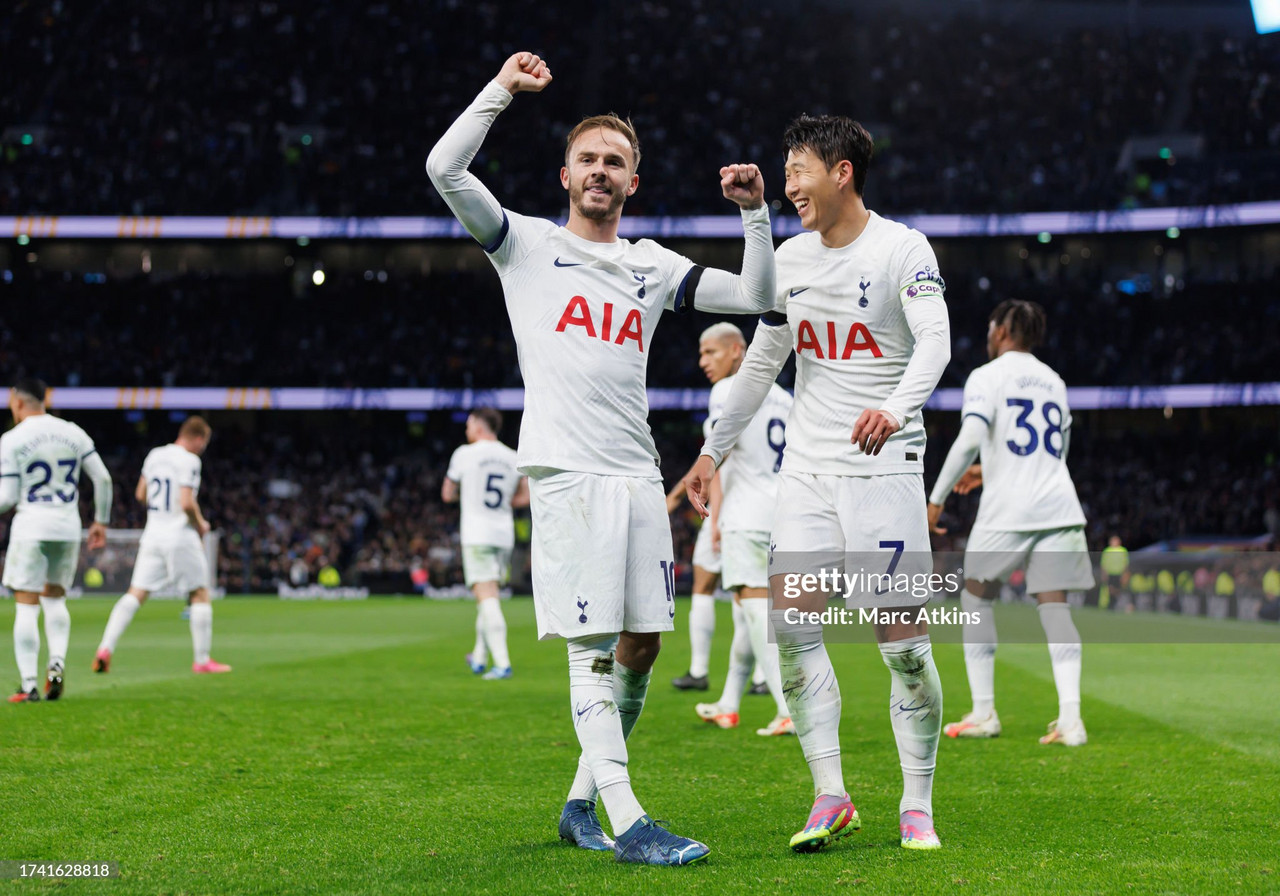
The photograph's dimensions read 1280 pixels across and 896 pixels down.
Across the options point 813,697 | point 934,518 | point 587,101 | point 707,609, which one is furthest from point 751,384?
point 587,101

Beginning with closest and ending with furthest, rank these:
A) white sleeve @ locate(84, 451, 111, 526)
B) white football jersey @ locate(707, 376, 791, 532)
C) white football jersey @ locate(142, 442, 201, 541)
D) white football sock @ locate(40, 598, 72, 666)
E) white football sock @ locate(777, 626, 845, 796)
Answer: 1. white football sock @ locate(777, 626, 845, 796)
2. white football jersey @ locate(707, 376, 791, 532)
3. white football sock @ locate(40, 598, 72, 666)
4. white sleeve @ locate(84, 451, 111, 526)
5. white football jersey @ locate(142, 442, 201, 541)

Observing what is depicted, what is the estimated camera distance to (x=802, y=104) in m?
36.8

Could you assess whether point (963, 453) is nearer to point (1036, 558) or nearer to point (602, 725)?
point (1036, 558)

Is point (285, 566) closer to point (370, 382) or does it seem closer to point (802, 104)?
point (370, 382)

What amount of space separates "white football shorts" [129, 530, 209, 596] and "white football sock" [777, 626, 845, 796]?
25.9 feet

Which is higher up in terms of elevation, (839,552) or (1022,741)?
(839,552)

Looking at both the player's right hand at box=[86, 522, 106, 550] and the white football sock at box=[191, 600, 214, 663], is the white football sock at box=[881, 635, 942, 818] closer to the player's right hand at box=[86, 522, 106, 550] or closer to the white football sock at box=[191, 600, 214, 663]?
the player's right hand at box=[86, 522, 106, 550]

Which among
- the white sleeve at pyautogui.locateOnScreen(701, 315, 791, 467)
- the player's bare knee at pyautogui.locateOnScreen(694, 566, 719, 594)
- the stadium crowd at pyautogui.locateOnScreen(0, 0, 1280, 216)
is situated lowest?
the player's bare knee at pyautogui.locateOnScreen(694, 566, 719, 594)

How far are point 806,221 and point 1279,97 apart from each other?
3559 cm

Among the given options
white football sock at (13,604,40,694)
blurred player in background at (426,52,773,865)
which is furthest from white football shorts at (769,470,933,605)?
white football sock at (13,604,40,694)

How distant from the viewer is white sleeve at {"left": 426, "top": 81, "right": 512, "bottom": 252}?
12.6ft

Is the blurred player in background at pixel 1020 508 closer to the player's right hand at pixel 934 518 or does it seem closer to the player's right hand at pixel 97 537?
the player's right hand at pixel 934 518

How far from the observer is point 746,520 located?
289 inches

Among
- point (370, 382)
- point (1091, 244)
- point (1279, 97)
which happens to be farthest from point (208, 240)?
point (1279, 97)
